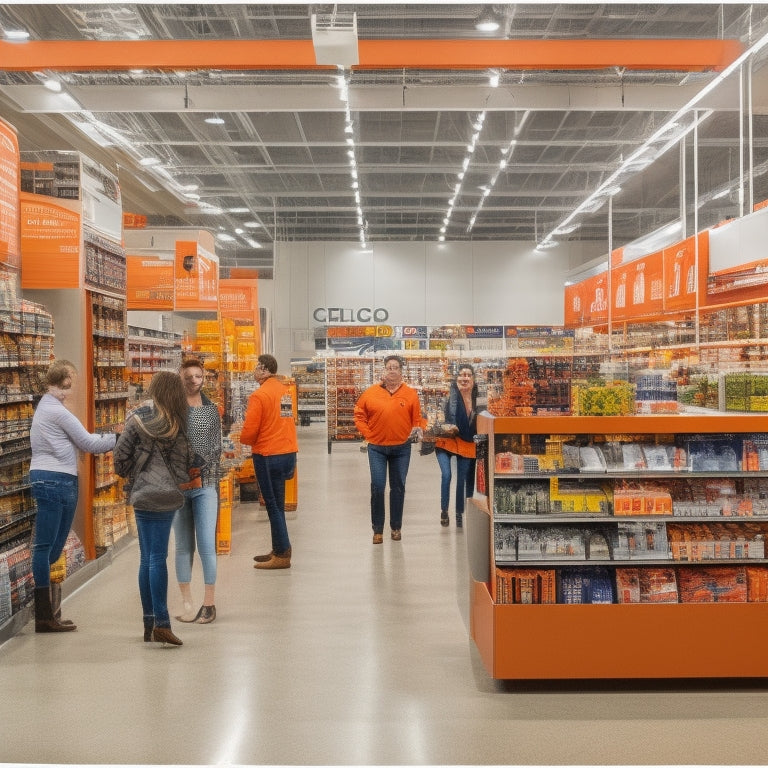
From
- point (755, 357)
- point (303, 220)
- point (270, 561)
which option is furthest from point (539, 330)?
point (270, 561)

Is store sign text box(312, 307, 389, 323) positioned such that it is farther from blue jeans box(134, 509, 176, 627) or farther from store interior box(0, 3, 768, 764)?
blue jeans box(134, 509, 176, 627)

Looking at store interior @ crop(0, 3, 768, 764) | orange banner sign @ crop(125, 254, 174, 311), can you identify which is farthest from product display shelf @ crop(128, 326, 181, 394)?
orange banner sign @ crop(125, 254, 174, 311)

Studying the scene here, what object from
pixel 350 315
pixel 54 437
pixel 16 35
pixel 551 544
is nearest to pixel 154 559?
pixel 54 437

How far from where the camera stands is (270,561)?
661cm

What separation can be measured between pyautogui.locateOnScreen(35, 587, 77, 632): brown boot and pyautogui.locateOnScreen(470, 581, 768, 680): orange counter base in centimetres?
265

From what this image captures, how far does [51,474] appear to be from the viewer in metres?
4.85

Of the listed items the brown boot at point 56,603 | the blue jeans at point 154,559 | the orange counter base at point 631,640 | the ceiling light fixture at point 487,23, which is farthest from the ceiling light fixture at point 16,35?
the orange counter base at point 631,640

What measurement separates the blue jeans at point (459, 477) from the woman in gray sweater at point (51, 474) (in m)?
3.88

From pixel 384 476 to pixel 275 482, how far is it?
125 cm

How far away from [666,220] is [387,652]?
15637mm

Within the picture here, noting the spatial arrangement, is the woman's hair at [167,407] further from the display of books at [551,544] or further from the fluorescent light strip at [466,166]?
the fluorescent light strip at [466,166]

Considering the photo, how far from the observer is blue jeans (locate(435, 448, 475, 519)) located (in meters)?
7.94

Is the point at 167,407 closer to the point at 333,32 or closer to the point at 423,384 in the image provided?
the point at 333,32

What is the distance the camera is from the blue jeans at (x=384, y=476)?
730 centimetres
